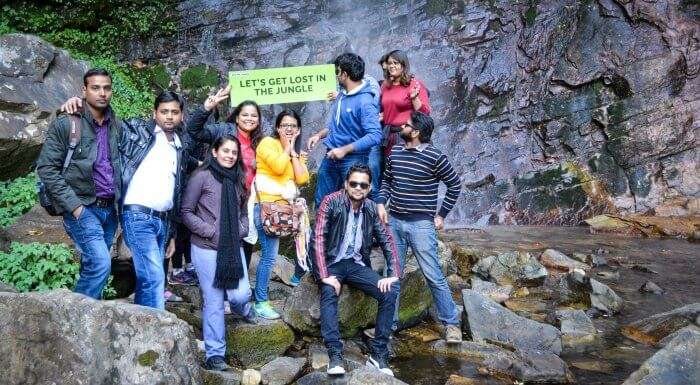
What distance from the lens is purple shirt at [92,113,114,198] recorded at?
4.20 meters

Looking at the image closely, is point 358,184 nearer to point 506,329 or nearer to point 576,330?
point 506,329

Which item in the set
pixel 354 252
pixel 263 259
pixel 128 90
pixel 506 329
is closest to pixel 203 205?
pixel 263 259

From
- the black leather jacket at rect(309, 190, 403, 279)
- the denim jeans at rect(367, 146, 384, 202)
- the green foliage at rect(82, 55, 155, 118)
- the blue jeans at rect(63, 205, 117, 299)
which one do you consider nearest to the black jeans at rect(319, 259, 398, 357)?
the black leather jacket at rect(309, 190, 403, 279)

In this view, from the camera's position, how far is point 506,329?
5527mm

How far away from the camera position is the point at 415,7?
1443 cm

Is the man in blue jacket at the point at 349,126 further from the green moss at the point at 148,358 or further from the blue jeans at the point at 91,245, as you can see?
the green moss at the point at 148,358

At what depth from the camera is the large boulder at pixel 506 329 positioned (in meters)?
5.41

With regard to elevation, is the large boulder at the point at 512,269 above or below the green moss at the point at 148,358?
below

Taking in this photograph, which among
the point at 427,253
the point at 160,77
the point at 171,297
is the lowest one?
the point at 171,297

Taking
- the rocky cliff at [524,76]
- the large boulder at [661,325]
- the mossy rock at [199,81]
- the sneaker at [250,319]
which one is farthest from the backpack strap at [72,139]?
the mossy rock at [199,81]

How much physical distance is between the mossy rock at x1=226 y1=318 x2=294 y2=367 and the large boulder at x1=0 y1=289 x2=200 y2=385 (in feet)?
3.40

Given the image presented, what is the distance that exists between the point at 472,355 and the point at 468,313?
1.72 ft

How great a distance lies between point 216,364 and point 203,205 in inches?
47.6

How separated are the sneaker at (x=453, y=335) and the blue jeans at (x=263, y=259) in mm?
1722
